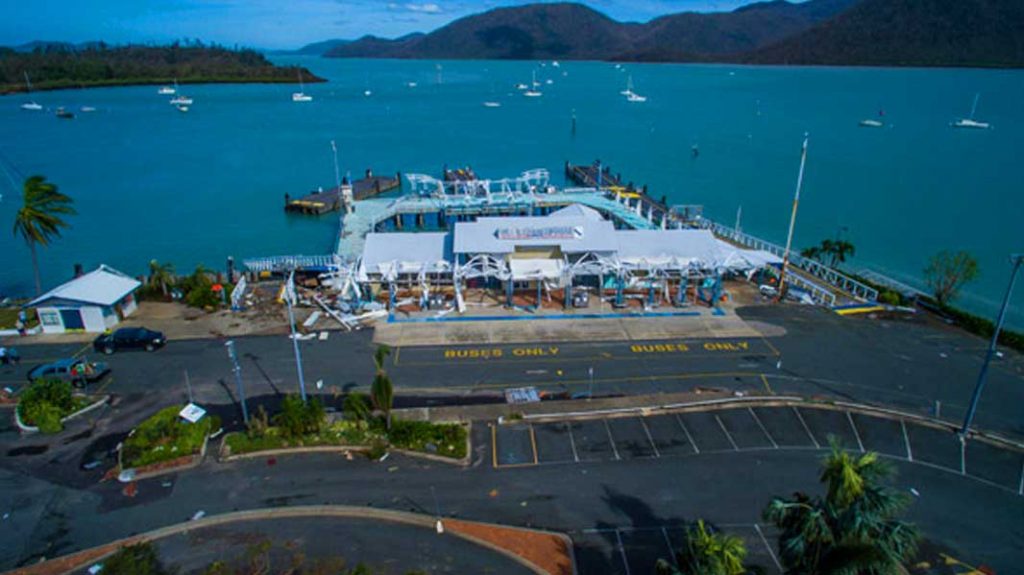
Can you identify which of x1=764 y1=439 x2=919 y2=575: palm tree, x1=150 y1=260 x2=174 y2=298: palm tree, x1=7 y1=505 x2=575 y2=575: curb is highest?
x1=764 y1=439 x2=919 y2=575: palm tree

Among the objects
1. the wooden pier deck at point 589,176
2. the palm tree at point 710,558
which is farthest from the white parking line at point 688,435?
the wooden pier deck at point 589,176

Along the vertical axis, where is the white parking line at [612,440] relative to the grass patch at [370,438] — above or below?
below

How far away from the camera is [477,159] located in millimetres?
124375

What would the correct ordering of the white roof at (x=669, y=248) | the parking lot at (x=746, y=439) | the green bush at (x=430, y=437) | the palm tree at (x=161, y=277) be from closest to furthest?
the parking lot at (x=746, y=439)
the green bush at (x=430, y=437)
the palm tree at (x=161, y=277)
the white roof at (x=669, y=248)

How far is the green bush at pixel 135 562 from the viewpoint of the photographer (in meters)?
21.5

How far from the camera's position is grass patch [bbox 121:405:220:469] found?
28406 mm

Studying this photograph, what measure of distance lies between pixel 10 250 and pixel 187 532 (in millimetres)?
74148

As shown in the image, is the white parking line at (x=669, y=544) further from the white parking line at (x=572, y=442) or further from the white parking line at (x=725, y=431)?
the white parking line at (x=725, y=431)

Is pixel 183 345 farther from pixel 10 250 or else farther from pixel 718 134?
pixel 718 134

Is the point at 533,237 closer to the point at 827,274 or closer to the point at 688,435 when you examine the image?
the point at 688,435

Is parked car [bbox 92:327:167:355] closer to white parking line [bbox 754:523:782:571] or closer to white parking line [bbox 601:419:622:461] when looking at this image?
white parking line [bbox 601:419:622:461]

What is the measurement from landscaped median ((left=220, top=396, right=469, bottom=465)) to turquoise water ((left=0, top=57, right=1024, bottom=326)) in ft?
153

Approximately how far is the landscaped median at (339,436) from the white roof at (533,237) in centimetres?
2271

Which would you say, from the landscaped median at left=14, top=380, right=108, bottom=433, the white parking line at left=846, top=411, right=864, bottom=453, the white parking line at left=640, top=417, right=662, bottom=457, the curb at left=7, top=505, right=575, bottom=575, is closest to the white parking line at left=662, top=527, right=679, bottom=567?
the curb at left=7, top=505, right=575, bottom=575
